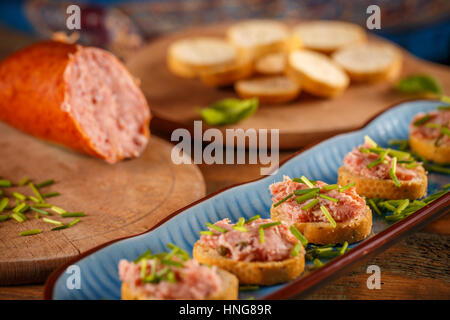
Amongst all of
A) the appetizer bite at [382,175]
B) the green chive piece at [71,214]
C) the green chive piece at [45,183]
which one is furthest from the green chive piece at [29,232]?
the appetizer bite at [382,175]

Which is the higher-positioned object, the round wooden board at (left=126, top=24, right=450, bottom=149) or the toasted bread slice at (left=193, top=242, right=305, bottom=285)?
the round wooden board at (left=126, top=24, right=450, bottom=149)

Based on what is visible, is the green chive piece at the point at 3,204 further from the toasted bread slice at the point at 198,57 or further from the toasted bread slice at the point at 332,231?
the toasted bread slice at the point at 198,57

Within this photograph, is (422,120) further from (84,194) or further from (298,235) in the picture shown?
(84,194)

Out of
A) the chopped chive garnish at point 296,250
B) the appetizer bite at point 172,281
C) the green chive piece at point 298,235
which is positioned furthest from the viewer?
the green chive piece at point 298,235

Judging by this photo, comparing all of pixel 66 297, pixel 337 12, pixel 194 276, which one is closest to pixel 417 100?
pixel 194 276

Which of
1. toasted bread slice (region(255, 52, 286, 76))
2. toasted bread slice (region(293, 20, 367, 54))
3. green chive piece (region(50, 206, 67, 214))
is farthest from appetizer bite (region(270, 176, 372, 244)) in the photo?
toasted bread slice (region(293, 20, 367, 54))

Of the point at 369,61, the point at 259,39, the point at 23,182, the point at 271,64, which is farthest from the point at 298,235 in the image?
the point at 259,39

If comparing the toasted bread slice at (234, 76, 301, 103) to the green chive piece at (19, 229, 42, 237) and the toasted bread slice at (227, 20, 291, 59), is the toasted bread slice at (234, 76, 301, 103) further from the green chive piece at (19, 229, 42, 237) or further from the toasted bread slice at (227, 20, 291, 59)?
the green chive piece at (19, 229, 42, 237)
